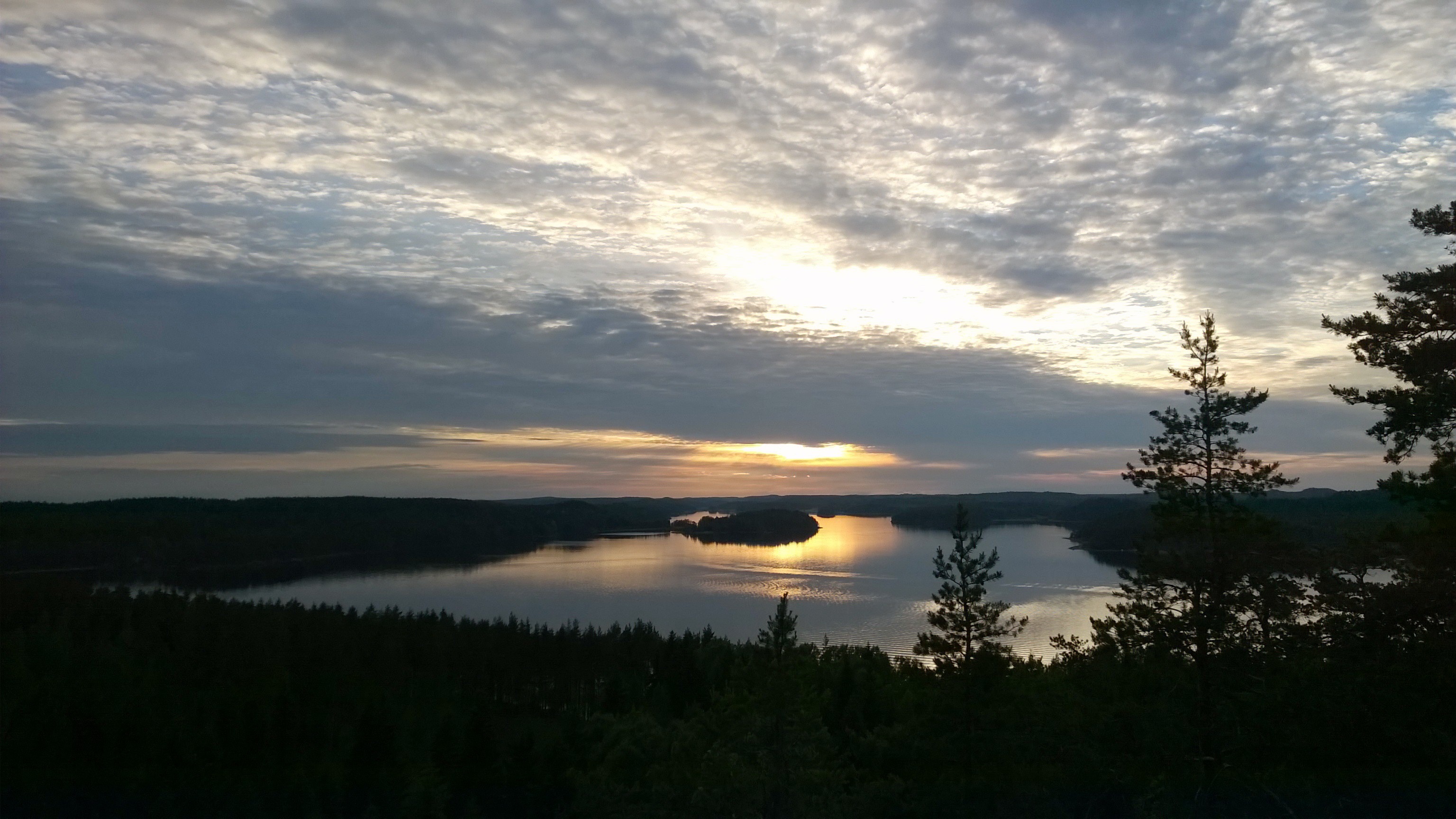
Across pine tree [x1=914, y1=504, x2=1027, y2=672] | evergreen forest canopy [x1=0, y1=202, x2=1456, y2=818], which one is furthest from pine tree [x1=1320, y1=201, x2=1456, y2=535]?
pine tree [x1=914, y1=504, x2=1027, y2=672]

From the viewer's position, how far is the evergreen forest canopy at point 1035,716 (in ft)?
26.1

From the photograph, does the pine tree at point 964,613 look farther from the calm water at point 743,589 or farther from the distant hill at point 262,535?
the distant hill at point 262,535

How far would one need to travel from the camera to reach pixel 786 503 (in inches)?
7564

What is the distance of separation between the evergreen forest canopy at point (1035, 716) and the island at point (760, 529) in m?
93.7

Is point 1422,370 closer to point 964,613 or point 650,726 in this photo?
point 964,613

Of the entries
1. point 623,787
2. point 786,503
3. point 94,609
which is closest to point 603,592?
point 94,609

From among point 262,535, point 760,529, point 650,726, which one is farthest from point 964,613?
point 760,529

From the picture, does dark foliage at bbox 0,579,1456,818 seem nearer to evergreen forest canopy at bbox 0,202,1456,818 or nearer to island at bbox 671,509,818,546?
evergreen forest canopy at bbox 0,202,1456,818

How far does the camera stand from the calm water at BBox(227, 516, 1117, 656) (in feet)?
164

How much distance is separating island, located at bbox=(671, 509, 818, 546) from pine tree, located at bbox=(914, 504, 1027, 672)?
101240 mm

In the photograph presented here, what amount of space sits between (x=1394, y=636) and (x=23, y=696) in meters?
30.8

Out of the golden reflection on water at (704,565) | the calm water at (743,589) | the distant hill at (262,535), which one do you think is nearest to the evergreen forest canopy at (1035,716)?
the calm water at (743,589)

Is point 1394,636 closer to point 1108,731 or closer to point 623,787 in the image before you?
point 1108,731

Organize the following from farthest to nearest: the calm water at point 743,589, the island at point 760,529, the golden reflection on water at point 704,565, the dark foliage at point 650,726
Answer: the island at point 760,529
the golden reflection on water at point 704,565
the calm water at point 743,589
the dark foliage at point 650,726
